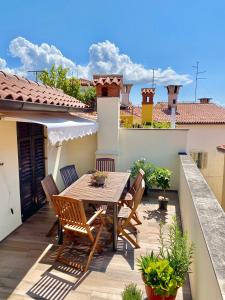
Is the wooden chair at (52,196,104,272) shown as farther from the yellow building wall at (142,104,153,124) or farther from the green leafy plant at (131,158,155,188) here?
the yellow building wall at (142,104,153,124)

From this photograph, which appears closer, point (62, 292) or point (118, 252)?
point (62, 292)

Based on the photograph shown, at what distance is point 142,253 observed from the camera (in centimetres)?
759

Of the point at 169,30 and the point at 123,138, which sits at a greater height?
the point at 169,30

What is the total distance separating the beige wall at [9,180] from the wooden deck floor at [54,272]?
1.59 feet

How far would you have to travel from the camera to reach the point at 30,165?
34.1ft

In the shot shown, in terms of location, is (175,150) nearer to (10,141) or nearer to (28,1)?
(10,141)

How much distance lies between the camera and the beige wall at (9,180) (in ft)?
27.3

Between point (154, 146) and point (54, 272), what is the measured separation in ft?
30.3

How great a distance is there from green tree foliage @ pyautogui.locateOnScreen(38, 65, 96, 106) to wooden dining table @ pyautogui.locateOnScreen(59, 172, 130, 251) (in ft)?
52.1

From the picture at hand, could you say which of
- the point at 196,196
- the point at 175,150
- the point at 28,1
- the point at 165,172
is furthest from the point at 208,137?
the point at 196,196

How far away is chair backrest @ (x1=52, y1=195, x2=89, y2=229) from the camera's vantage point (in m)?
6.58

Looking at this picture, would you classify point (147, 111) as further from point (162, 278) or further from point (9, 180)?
point (162, 278)

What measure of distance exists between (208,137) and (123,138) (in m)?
21.1

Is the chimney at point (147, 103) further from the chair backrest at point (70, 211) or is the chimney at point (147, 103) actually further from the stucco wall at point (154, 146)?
the chair backrest at point (70, 211)
